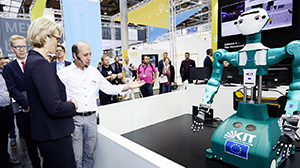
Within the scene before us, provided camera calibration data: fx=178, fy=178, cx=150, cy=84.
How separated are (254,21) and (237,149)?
1.22 meters

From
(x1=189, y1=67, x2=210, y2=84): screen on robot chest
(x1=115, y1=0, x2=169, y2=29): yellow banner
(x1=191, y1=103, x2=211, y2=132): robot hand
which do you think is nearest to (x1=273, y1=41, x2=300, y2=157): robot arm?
Answer: (x1=191, y1=103, x2=211, y2=132): robot hand

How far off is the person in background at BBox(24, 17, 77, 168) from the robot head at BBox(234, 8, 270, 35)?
165 cm

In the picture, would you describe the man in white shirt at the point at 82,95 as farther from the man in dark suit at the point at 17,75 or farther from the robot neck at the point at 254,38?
the robot neck at the point at 254,38

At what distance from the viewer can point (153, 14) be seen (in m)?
7.36

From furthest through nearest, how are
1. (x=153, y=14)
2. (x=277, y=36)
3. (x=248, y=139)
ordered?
(x=153, y=14)
(x=277, y=36)
(x=248, y=139)

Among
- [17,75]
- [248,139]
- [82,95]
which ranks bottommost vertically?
[248,139]

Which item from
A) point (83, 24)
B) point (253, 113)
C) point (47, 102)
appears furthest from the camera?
point (83, 24)

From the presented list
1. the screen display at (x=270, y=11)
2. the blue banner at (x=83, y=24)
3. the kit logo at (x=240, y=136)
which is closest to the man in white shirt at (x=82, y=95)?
the kit logo at (x=240, y=136)

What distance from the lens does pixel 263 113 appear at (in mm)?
1817

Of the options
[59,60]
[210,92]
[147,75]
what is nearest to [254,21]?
[210,92]

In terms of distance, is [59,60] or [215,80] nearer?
[215,80]

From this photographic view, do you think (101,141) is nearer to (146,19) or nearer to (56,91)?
(56,91)

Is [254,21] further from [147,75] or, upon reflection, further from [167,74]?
[167,74]

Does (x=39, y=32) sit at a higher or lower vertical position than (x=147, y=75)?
higher
